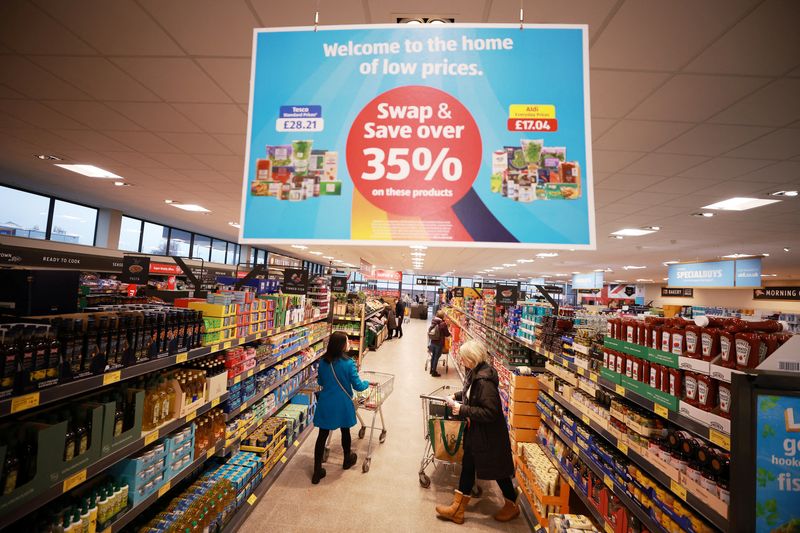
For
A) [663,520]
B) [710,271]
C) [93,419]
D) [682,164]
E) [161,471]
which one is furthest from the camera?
[710,271]

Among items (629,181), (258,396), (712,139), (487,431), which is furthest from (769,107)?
(258,396)

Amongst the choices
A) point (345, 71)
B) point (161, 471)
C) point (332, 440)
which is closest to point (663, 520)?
point (345, 71)

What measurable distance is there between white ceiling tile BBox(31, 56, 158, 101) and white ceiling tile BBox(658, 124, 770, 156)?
5.14 meters

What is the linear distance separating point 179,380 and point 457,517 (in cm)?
275

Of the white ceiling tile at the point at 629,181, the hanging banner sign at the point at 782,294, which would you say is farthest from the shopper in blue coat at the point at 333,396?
the hanging banner sign at the point at 782,294

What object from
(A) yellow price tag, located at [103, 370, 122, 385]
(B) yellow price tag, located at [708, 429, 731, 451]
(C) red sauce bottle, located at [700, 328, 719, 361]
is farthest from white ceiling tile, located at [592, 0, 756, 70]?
(A) yellow price tag, located at [103, 370, 122, 385]

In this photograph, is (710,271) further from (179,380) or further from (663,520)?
(179,380)

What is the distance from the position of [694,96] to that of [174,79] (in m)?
4.27

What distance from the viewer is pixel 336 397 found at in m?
3.77

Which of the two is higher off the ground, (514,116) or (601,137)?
(601,137)

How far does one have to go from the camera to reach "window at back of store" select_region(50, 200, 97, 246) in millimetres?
8289

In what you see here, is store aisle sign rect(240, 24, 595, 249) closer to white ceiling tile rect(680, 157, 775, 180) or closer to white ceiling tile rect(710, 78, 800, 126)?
white ceiling tile rect(710, 78, 800, 126)

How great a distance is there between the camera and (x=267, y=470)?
11.9 ft

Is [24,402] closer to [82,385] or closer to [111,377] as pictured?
[82,385]
